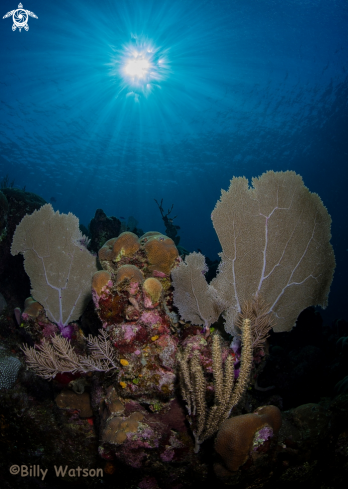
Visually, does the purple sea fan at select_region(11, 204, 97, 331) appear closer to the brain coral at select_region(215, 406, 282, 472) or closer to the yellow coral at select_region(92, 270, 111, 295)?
the yellow coral at select_region(92, 270, 111, 295)

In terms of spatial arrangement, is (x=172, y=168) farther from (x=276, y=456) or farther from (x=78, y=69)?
(x=276, y=456)

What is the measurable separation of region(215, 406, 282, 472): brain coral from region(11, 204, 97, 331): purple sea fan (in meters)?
3.71

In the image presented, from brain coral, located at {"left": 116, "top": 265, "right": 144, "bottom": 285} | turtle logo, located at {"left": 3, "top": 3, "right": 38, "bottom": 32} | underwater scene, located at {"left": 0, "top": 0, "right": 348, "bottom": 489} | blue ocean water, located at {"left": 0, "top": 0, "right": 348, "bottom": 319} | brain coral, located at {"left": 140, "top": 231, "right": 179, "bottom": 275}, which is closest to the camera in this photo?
underwater scene, located at {"left": 0, "top": 0, "right": 348, "bottom": 489}

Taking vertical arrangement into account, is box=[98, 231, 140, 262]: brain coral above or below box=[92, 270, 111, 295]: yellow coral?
above

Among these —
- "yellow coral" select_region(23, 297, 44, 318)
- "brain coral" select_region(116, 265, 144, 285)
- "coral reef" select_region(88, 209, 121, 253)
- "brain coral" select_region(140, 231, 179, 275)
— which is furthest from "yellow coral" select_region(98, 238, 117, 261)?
"coral reef" select_region(88, 209, 121, 253)

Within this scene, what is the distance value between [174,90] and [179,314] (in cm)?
2878

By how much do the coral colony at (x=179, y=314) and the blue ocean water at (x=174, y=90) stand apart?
21.0 meters

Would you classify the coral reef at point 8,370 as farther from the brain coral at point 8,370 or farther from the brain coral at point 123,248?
the brain coral at point 123,248

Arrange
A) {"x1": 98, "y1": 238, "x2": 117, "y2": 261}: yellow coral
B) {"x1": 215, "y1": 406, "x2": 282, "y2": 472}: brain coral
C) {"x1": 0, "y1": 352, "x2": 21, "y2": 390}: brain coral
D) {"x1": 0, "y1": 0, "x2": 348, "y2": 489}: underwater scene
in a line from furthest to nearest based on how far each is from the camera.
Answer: {"x1": 0, "y1": 352, "x2": 21, "y2": 390}: brain coral
{"x1": 98, "y1": 238, "x2": 117, "y2": 261}: yellow coral
{"x1": 0, "y1": 0, "x2": 348, "y2": 489}: underwater scene
{"x1": 215, "y1": 406, "x2": 282, "y2": 472}: brain coral

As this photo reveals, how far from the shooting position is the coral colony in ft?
8.50

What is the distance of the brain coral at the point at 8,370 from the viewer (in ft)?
14.1

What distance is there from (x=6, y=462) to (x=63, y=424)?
2.75ft

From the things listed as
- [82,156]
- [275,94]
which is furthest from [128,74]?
[82,156]

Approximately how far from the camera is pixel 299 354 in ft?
24.4
